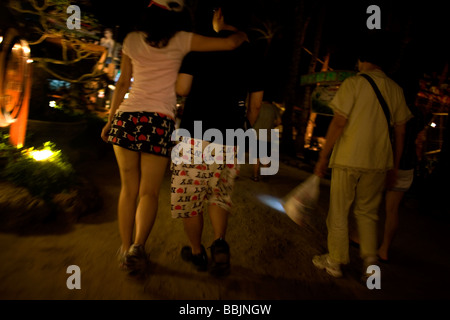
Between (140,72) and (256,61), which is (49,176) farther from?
(256,61)

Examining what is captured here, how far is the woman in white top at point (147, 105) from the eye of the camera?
1895 millimetres

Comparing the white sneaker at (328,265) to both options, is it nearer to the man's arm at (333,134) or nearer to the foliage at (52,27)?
the man's arm at (333,134)

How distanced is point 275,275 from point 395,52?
2287 millimetres

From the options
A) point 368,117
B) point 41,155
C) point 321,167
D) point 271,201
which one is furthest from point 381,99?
point 41,155

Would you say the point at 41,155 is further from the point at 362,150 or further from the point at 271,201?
the point at 362,150

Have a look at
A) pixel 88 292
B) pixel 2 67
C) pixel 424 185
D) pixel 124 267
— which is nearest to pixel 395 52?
pixel 124 267

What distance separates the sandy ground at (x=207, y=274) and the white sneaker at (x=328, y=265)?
0.22ft

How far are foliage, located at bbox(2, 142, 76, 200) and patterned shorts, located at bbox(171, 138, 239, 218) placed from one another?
1658 millimetres

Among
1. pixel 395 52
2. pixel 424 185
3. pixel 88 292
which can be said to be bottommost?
pixel 424 185

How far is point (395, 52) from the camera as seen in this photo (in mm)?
2348

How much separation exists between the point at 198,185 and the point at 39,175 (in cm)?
197

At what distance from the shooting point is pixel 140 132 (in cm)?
192

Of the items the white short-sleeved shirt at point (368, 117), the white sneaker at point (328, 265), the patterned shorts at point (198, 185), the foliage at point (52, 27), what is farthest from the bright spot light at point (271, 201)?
the foliage at point (52, 27)

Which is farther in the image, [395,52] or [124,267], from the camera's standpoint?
[395,52]
